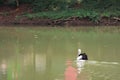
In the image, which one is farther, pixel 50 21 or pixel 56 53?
pixel 50 21

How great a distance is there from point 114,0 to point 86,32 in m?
8.76

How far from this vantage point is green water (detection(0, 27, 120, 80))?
15200mm

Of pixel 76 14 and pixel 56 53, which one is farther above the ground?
pixel 76 14

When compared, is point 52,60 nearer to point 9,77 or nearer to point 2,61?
point 2,61

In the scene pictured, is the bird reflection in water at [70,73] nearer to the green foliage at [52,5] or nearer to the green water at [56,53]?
the green water at [56,53]

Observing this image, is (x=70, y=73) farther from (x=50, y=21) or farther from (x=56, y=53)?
(x=50, y=21)

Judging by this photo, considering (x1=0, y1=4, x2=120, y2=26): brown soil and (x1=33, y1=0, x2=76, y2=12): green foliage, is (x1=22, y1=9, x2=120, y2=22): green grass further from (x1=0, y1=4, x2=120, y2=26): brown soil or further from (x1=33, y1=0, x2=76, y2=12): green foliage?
(x1=33, y1=0, x2=76, y2=12): green foliage

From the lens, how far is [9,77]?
47.9 ft

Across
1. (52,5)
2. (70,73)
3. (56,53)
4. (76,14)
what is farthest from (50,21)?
(70,73)

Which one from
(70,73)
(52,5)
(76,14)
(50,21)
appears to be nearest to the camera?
(70,73)

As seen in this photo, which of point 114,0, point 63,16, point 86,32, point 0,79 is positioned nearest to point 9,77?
point 0,79

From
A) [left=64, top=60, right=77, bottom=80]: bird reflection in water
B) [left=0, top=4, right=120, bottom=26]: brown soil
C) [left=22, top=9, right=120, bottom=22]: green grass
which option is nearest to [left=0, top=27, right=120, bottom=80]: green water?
[left=64, top=60, right=77, bottom=80]: bird reflection in water

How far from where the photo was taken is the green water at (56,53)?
15.2m

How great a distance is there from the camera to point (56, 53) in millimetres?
20594
